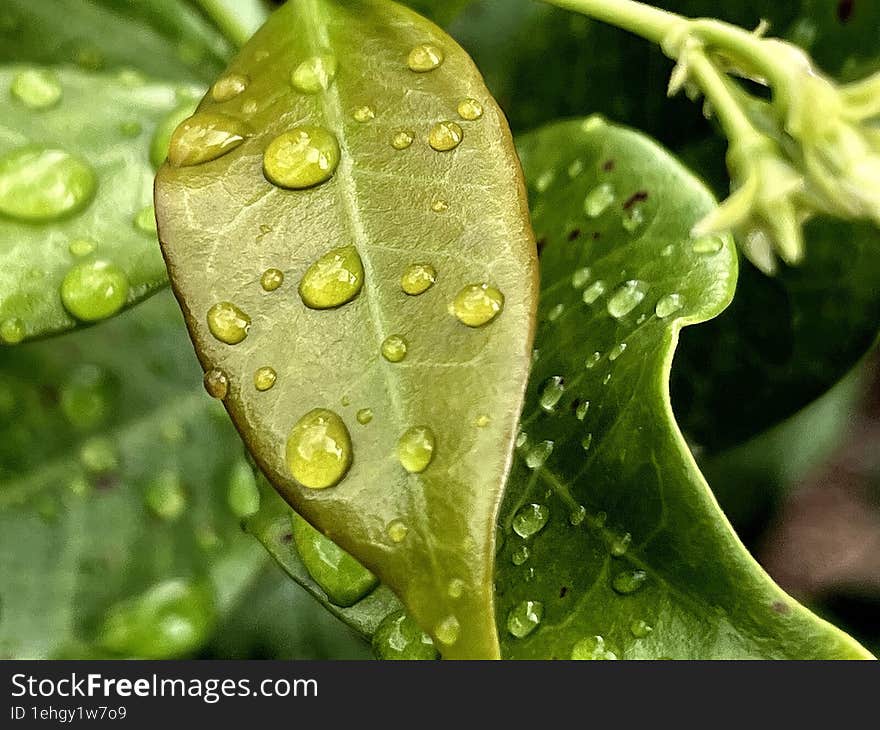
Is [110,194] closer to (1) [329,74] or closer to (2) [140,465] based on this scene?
(1) [329,74]

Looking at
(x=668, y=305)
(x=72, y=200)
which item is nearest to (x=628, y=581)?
(x=668, y=305)

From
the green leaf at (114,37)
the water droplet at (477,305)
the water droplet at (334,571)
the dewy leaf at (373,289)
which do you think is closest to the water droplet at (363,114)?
the dewy leaf at (373,289)

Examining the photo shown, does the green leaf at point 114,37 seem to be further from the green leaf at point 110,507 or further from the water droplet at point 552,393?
the water droplet at point 552,393

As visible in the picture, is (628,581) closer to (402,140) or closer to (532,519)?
(532,519)

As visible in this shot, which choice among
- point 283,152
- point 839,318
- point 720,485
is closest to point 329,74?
point 283,152

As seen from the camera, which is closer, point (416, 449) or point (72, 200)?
point (416, 449)

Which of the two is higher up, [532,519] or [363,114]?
[363,114]

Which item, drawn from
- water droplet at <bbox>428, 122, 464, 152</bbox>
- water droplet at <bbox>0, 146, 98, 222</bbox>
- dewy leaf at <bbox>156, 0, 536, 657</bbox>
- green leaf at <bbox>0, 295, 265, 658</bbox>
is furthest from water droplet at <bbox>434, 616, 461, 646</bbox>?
green leaf at <bbox>0, 295, 265, 658</bbox>
